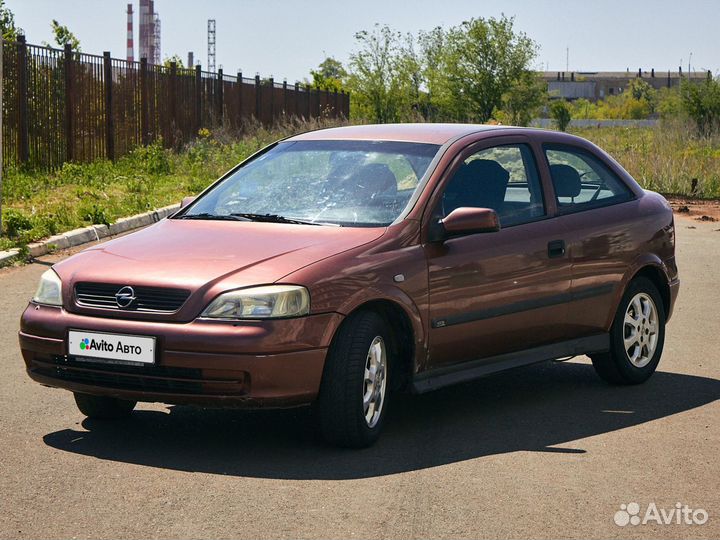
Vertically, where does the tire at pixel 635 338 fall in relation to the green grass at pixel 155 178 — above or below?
below

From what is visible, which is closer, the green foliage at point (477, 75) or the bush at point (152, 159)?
the bush at point (152, 159)

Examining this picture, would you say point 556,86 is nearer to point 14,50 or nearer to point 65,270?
point 14,50

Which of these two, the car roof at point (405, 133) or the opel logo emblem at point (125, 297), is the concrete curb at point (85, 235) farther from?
the opel logo emblem at point (125, 297)

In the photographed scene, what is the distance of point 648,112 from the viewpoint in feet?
428

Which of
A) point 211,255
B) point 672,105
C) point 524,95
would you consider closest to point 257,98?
point 672,105

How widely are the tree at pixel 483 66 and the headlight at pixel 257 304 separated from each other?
58.8m

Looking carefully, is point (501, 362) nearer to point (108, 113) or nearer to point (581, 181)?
point (581, 181)

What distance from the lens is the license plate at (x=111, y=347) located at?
585cm

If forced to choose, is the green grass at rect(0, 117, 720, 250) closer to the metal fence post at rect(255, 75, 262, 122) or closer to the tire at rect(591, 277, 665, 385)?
the metal fence post at rect(255, 75, 262, 122)

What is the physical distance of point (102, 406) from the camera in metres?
6.69

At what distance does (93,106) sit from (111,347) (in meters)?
Result: 19.4

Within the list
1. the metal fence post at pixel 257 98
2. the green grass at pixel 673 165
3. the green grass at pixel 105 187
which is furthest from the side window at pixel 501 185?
the metal fence post at pixel 257 98

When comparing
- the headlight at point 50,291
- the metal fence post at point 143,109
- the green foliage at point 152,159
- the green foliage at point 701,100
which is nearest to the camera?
the headlight at point 50,291

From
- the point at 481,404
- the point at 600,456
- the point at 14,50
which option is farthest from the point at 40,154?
the point at 600,456
